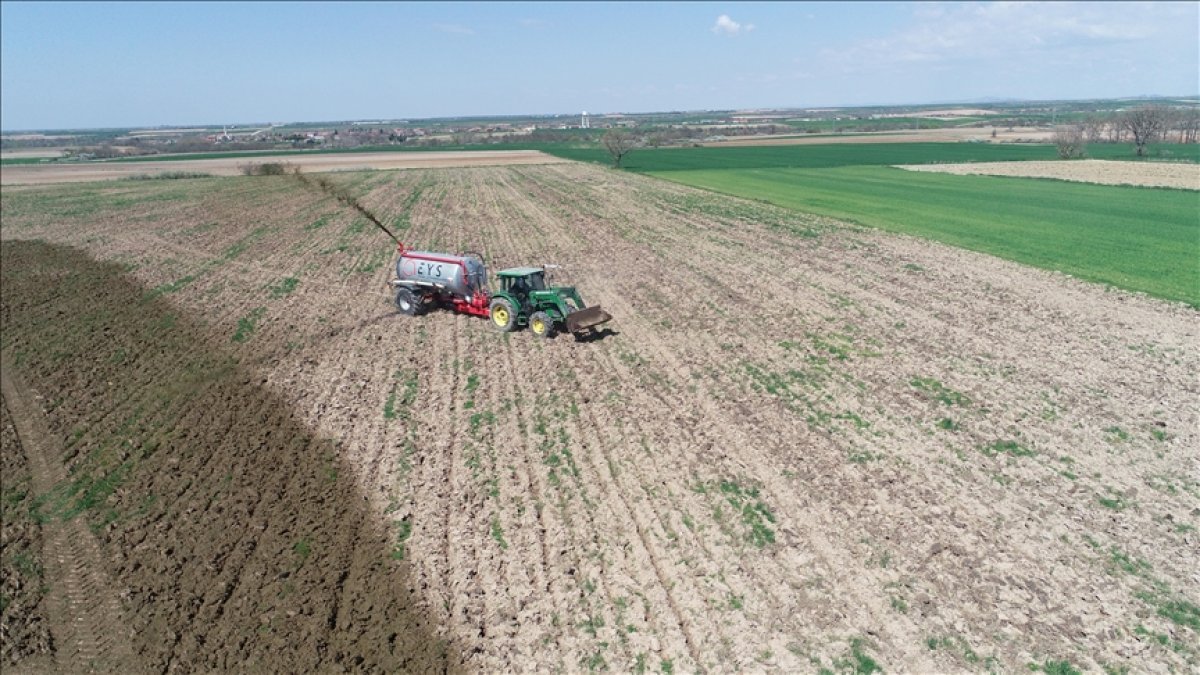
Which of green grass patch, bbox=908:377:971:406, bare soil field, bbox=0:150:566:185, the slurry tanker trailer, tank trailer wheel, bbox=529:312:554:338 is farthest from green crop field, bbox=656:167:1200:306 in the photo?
bare soil field, bbox=0:150:566:185

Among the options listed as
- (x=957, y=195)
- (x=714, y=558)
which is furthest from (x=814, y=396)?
(x=957, y=195)

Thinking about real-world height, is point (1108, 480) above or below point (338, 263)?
below

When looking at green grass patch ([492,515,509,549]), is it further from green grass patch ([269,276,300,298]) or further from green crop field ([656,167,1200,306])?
green crop field ([656,167,1200,306])

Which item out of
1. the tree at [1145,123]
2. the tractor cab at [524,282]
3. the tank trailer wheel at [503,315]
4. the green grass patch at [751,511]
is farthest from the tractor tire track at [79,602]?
the tree at [1145,123]

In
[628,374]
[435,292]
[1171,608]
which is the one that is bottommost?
[1171,608]

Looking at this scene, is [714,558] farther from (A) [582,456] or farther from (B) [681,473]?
(A) [582,456]

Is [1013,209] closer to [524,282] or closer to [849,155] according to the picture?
[524,282]

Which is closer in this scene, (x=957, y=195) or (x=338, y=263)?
(x=338, y=263)
